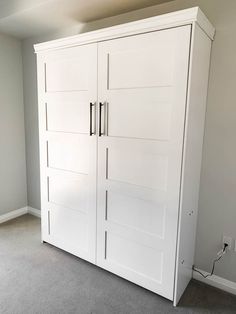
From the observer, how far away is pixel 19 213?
3193 millimetres

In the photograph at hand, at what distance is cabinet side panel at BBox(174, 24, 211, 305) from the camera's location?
1509 millimetres

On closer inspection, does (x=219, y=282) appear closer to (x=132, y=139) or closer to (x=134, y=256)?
(x=134, y=256)

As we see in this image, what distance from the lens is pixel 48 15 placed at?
2.20 metres

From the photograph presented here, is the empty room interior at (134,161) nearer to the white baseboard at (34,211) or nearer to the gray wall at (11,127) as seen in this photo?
the gray wall at (11,127)

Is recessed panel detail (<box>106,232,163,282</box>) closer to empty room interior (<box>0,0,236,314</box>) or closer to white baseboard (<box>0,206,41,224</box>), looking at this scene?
empty room interior (<box>0,0,236,314</box>)

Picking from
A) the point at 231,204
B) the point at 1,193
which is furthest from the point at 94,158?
the point at 1,193

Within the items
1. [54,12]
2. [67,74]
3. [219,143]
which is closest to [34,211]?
[67,74]

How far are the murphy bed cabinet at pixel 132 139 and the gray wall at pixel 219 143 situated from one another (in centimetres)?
8

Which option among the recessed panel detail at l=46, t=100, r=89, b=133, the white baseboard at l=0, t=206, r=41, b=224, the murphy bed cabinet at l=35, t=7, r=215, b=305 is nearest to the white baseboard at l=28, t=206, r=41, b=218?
the white baseboard at l=0, t=206, r=41, b=224

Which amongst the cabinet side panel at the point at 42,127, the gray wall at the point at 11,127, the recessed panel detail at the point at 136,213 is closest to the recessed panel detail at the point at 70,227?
the cabinet side panel at the point at 42,127

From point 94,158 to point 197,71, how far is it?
1021 mm

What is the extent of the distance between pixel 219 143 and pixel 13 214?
2.71 meters

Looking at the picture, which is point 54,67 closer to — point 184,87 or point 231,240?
point 184,87

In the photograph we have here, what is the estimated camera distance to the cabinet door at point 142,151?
1.53 meters
